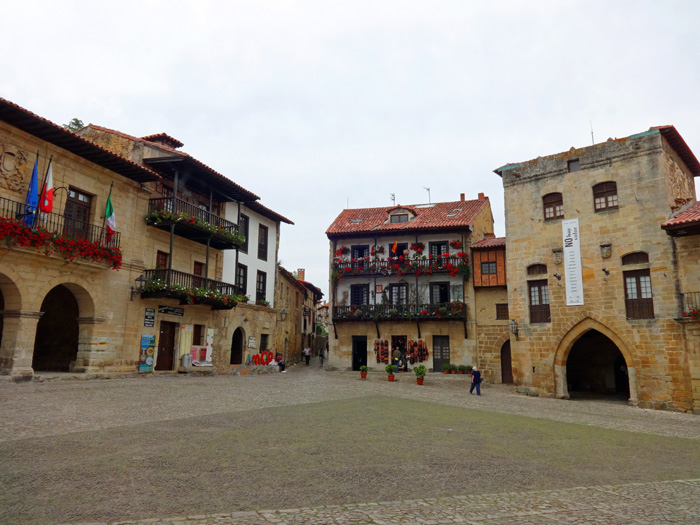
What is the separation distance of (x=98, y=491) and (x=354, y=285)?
28.1m

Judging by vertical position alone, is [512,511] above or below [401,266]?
below

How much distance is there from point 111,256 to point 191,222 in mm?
4212

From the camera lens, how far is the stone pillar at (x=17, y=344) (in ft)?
53.1

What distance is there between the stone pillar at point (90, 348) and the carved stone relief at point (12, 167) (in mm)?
5550

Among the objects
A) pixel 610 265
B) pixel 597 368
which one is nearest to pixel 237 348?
pixel 597 368

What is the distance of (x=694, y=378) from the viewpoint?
18188 mm

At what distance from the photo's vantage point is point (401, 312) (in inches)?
1236

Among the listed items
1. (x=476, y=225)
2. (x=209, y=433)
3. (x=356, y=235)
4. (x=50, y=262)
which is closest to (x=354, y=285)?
(x=356, y=235)

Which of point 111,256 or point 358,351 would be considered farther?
point 358,351

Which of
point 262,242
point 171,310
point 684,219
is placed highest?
point 262,242

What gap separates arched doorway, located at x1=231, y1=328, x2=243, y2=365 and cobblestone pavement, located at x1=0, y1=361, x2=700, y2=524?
811cm

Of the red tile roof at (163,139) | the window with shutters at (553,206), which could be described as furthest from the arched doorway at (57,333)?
the window with shutters at (553,206)

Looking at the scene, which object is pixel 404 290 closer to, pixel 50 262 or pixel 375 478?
pixel 50 262

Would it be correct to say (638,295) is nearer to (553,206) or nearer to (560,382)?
(560,382)
